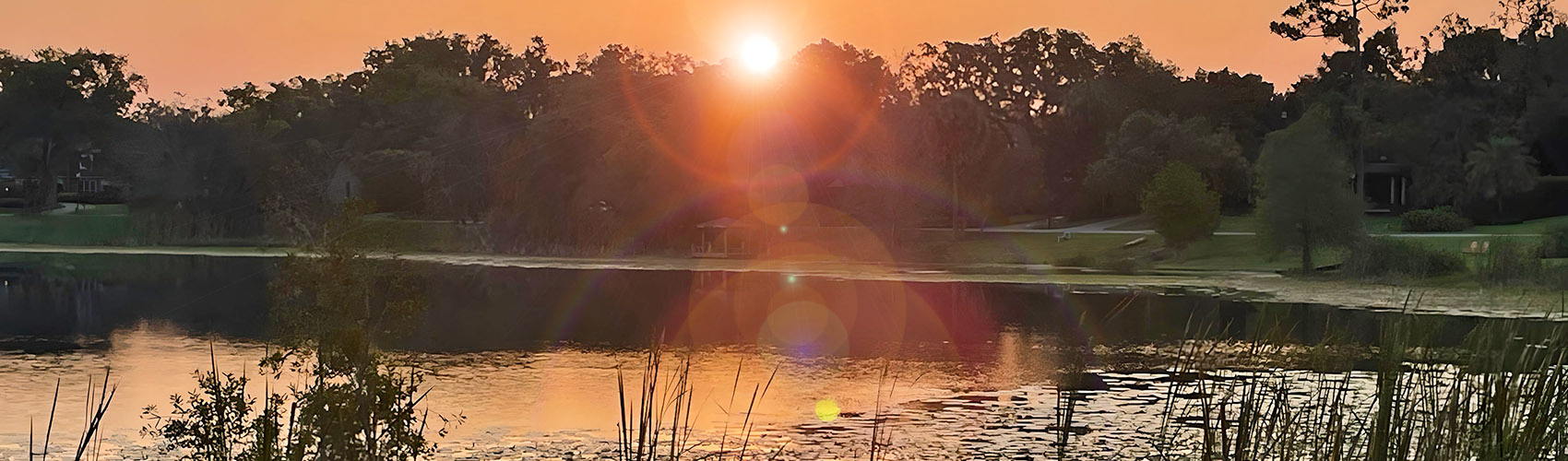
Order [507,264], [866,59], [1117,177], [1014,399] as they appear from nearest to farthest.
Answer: [1014,399]
[507,264]
[1117,177]
[866,59]

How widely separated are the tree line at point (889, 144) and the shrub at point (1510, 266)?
15004 millimetres

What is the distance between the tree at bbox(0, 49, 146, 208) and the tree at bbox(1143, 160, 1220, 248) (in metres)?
71.3

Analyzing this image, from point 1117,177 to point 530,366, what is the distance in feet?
165

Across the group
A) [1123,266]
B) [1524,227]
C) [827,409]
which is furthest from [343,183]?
[827,409]

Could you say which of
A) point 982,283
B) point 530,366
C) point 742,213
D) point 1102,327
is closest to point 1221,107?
point 742,213

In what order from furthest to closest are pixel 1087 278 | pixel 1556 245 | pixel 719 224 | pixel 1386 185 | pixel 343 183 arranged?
pixel 343 183 → pixel 1386 185 → pixel 719 224 → pixel 1087 278 → pixel 1556 245

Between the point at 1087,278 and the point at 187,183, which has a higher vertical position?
the point at 187,183

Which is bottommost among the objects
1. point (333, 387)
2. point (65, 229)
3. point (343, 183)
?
point (333, 387)

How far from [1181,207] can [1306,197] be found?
7938mm

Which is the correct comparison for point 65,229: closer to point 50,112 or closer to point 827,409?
point 50,112

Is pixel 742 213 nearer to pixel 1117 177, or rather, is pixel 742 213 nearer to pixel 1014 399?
pixel 1117 177

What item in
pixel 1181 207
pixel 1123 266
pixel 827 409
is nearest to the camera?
pixel 827 409

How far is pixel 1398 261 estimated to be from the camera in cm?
5103

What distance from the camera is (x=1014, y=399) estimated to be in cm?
2542
